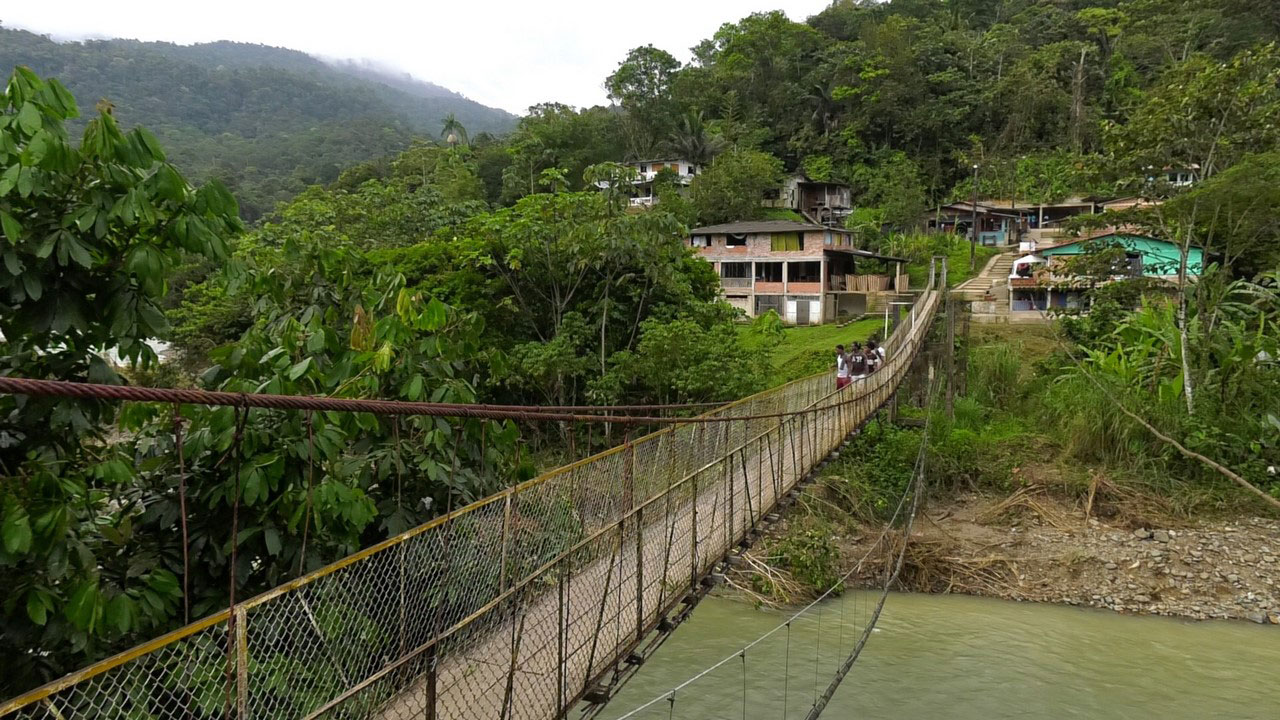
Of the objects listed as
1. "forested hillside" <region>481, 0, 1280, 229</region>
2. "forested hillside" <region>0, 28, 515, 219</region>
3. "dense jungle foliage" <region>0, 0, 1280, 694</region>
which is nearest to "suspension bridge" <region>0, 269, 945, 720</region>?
"dense jungle foliage" <region>0, 0, 1280, 694</region>

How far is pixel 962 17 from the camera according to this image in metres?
38.8

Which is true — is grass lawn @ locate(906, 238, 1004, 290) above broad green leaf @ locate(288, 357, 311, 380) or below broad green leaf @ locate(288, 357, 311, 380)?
above

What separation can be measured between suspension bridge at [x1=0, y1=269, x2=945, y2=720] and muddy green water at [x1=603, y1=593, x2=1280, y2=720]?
10.4 ft

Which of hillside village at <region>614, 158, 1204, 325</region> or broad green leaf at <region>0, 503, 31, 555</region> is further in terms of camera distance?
hillside village at <region>614, 158, 1204, 325</region>

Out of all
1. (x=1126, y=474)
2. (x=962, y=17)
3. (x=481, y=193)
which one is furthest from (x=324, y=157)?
(x=1126, y=474)

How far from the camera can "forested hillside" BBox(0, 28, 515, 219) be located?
4344 cm

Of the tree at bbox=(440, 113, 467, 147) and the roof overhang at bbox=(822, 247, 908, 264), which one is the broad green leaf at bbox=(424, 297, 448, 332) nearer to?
the roof overhang at bbox=(822, 247, 908, 264)

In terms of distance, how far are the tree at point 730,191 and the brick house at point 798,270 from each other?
13.0 feet

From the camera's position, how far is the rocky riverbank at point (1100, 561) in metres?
8.92

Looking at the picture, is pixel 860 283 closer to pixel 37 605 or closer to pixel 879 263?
pixel 879 263

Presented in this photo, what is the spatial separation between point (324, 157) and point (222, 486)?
173 ft

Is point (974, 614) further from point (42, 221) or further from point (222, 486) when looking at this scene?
point (42, 221)

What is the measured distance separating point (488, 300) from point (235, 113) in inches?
2785

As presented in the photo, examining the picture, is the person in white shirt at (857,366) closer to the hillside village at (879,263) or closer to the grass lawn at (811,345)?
the grass lawn at (811,345)
